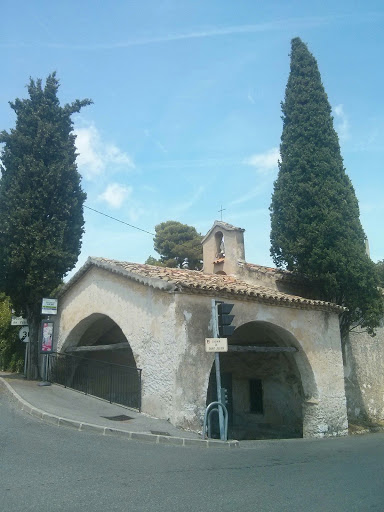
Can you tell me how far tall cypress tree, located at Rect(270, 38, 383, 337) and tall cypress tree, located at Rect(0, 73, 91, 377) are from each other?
7.65 metres

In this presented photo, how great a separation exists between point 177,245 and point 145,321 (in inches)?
824

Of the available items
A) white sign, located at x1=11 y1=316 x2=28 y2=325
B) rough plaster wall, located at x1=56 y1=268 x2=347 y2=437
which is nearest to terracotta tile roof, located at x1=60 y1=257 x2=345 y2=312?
rough plaster wall, located at x1=56 y1=268 x2=347 y2=437

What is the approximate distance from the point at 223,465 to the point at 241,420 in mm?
9801

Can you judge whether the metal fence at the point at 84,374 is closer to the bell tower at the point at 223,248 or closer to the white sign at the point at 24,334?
the white sign at the point at 24,334

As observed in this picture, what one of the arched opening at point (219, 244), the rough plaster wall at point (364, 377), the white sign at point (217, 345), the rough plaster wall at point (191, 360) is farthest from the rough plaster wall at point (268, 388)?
the white sign at point (217, 345)

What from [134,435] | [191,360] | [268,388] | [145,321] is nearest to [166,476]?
[134,435]

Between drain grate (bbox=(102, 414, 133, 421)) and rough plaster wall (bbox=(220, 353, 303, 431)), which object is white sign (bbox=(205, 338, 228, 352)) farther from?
rough plaster wall (bbox=(220, 353, 303, 431))

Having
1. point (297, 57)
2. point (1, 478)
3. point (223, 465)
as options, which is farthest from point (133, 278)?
point (297, 57)

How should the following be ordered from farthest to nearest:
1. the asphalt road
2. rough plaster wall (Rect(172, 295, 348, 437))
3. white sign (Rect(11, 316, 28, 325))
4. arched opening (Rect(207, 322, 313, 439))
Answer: white sign (Rect(11, 316, 28, 325)) → arched opening (Rect(207, 322, 313, 439)) → rough plaster wall (Rect(172, 295, 348, 437)) → the asphalt road

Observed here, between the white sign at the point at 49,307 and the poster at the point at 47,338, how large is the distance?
0.43m

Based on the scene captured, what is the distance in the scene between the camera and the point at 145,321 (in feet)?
38.8

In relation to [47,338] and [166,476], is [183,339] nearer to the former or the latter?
[166,476]

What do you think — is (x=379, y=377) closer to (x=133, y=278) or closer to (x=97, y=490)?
(x=133, y=278)

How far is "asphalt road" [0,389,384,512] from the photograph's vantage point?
5.12m
